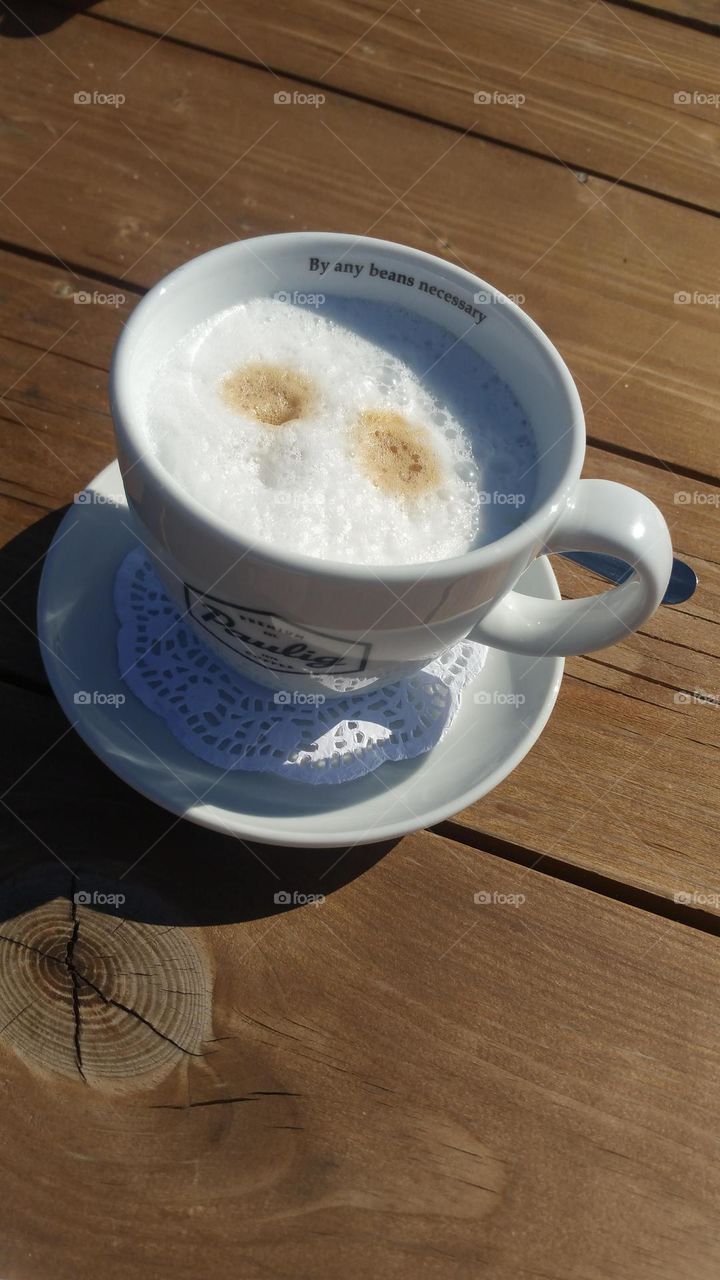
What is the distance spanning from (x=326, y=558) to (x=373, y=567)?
2.4 inches

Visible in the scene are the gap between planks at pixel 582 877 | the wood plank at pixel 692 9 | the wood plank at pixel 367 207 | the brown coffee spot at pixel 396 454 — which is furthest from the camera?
the wood plank at pixel 692 9

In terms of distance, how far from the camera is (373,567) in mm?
581

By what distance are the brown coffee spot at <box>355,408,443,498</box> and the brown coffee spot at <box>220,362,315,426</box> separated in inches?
1.7

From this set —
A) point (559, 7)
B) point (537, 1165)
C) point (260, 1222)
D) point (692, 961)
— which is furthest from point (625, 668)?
point (559, 7)

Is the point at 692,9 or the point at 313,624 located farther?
the point at 692,9

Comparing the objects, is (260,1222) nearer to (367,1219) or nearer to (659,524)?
(367,1219)

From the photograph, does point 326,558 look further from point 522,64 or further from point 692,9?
point 692,9

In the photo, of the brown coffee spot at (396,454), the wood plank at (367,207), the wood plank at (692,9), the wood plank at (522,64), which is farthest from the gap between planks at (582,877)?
the wood plank at (692,9)

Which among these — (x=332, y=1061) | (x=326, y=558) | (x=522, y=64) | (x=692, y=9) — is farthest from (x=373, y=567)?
(x=692, y=9)

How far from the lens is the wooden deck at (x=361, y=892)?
0.65m

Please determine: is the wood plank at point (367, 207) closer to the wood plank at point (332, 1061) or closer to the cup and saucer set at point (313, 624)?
the cup and saucer set at point (313, 624)

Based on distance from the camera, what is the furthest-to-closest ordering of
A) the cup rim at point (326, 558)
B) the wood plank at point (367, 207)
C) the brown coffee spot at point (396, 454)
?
the wood plank at point (367, 207) < the brown coffee spot at point (396, 454) < the cup rim at point (326, 558)

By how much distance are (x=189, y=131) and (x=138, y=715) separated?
28.5 inches

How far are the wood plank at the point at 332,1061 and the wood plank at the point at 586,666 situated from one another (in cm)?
5
